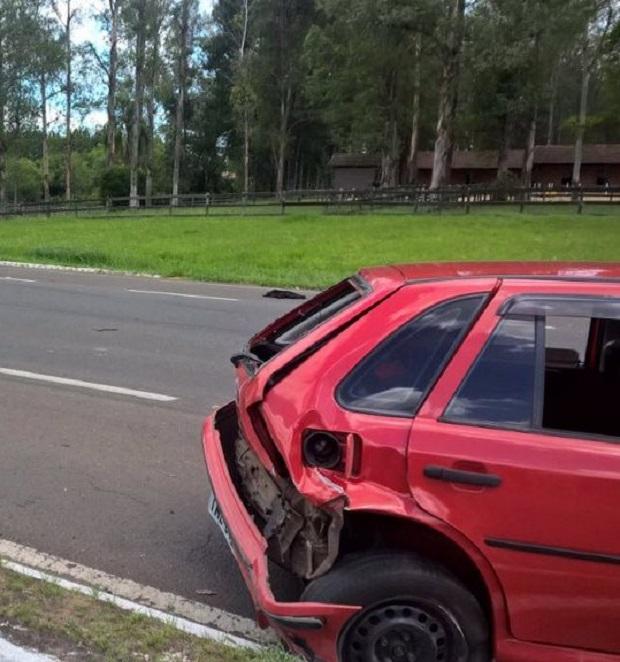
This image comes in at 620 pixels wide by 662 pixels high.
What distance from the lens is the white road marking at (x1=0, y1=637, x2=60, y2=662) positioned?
2.73m

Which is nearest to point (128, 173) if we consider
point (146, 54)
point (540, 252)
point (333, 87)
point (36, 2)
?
point (146, 54)

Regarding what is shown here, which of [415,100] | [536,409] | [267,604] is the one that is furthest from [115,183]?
[536,409]

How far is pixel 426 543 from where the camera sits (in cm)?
263

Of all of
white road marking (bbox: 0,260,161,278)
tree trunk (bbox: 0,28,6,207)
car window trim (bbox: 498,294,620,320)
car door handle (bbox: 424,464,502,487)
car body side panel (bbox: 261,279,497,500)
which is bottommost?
white road marking (bbox: 0,260,161,278)

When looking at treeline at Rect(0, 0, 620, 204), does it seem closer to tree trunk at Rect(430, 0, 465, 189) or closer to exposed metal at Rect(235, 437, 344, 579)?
tree trunk at Rect(430, 0, 465, 189)

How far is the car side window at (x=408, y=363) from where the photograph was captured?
2.68 metres

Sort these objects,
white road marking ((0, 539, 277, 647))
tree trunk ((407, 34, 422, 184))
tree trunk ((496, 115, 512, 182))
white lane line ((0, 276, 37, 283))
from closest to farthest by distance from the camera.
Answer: white road marking ((0, 539, 277, 647)), white lane line ((0, 276, 37, 283)), tree trunk ((407, 34, 422, 184)), tree trunk ((496, 115, 512, 182))

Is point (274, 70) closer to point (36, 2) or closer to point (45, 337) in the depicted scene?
point (36, 2)

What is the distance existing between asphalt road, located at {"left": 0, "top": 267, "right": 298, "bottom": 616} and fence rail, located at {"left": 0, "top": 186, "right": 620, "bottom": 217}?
78.1 feet

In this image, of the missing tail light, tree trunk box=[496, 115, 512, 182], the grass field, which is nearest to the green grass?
the missing tail light

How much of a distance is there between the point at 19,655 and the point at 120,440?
2.68 metres

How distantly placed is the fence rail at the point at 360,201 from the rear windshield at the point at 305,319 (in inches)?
1155

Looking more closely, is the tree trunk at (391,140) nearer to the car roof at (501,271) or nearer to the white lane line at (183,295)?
the white lane line at (183,295)

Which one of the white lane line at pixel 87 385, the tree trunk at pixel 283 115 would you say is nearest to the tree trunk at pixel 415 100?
the tree trunk at pixel 283 115
